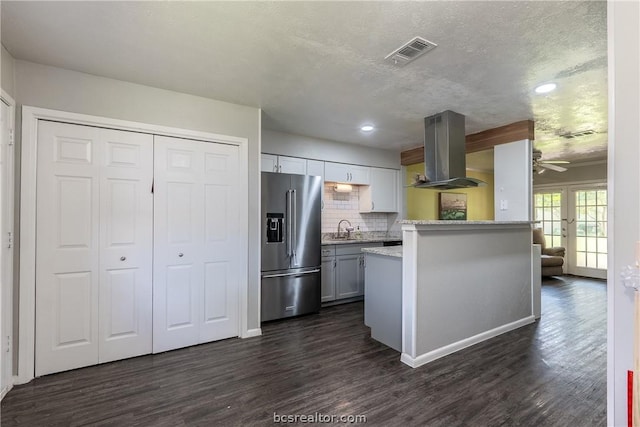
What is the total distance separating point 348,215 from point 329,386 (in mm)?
3251

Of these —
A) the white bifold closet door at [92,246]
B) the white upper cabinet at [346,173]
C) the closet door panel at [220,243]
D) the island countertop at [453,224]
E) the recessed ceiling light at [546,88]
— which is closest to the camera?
the white bifold closet door at [92,246]

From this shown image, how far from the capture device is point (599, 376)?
235 centimetres

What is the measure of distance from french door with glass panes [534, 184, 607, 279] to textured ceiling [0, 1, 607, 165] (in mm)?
4039

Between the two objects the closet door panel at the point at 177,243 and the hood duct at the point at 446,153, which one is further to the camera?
the hood duct at the point at 446,153

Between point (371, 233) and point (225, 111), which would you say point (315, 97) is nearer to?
point (225, 111)

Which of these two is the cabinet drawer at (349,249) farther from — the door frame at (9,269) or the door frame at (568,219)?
the door frame at (568,219)

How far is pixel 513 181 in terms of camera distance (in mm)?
3701

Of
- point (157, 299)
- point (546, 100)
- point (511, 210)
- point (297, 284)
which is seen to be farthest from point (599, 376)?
point (157, 299)

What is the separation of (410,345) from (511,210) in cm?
230

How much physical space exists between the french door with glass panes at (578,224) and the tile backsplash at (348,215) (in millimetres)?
3663

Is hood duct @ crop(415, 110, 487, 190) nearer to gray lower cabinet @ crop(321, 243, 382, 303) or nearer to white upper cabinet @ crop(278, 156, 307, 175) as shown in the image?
gray lower cabinet @ crop(321, 243, 382, 303)

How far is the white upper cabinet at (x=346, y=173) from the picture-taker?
15.4 ft

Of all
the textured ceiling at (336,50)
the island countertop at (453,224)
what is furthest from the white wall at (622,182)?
the island countertop at (453,224)

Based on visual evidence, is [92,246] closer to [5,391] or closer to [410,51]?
[5,391]
